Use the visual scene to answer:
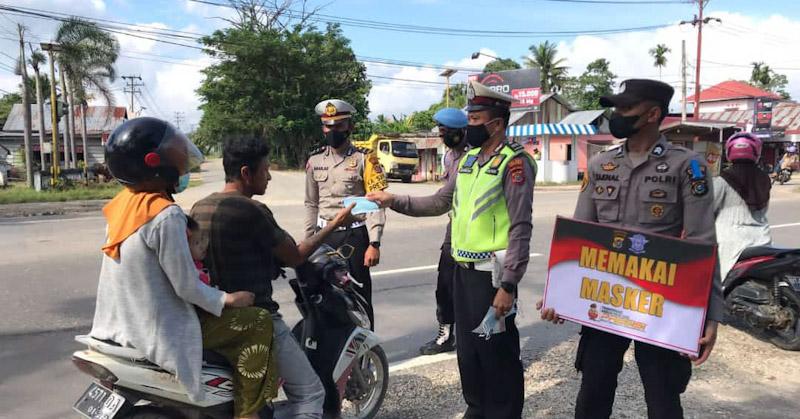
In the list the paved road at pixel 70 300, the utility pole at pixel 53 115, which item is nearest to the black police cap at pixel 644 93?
the paved road at pixel 70 300

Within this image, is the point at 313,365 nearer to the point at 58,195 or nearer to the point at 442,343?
the point at 442,343

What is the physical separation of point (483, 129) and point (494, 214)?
452 mm

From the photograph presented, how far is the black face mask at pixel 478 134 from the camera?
2.88 m

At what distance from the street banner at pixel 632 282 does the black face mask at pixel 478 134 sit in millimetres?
576

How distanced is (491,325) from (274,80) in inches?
1474

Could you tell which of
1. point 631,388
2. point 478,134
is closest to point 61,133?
point 478,134

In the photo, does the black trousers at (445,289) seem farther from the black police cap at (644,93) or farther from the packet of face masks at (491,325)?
the black police cap at (644,93)

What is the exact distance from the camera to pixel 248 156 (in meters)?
2.43

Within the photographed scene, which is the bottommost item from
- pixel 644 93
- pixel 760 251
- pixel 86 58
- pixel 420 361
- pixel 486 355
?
pixel 420 361

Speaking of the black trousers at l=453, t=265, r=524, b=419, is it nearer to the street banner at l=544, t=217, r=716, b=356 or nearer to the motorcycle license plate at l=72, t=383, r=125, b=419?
the street banner at l=544, t=217, r=716, b=356

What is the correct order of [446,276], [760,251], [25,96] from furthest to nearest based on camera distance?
[25,96] → [760,251] → [446,276]

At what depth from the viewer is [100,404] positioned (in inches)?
81.6

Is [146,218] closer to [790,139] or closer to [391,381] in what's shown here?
[391,381]

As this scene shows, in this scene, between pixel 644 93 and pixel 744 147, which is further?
pixel 744 147
